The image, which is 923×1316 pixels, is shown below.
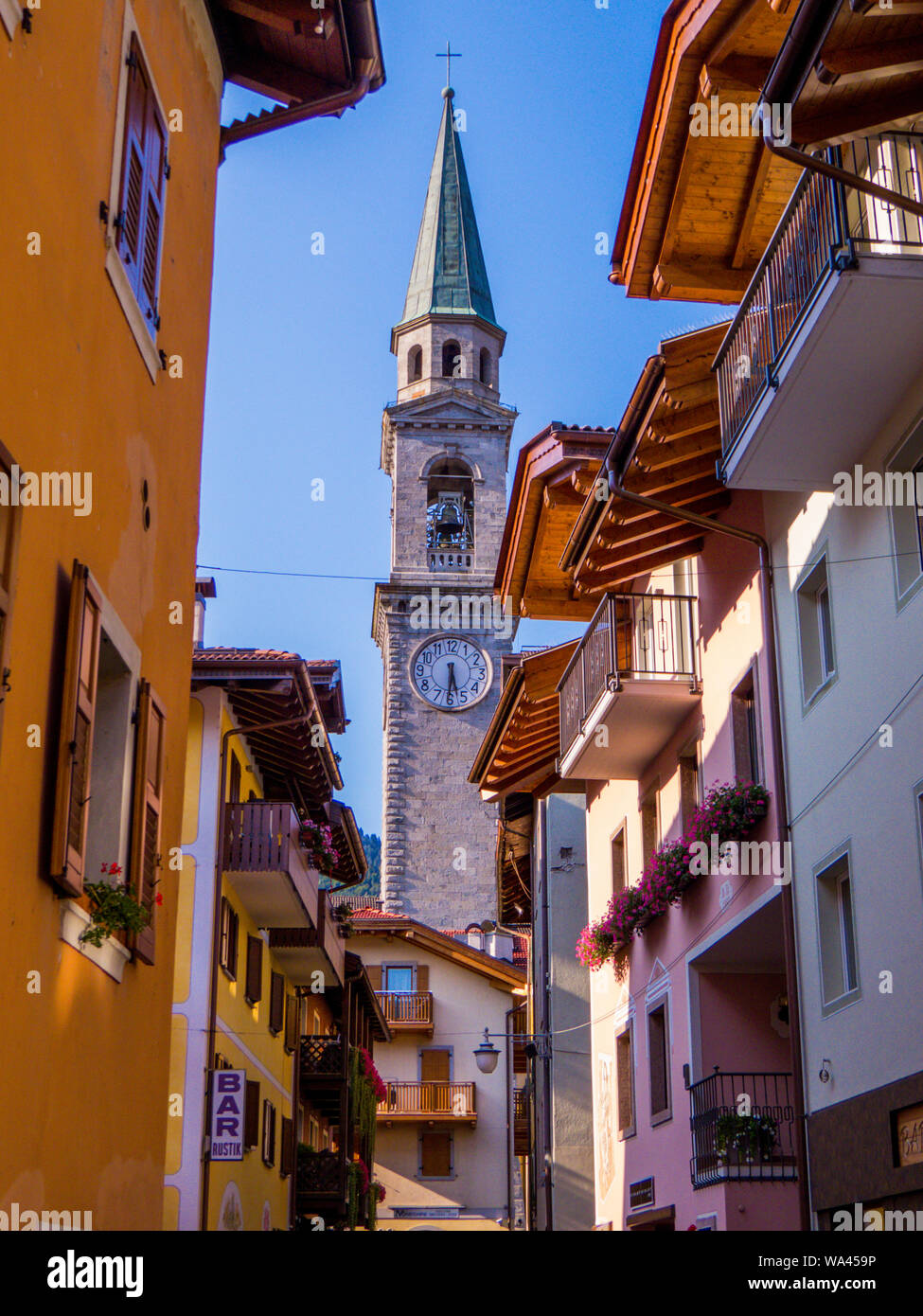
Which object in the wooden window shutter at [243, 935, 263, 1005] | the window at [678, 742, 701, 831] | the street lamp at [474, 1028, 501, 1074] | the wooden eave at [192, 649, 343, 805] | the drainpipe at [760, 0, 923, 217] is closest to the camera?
the drainpipe at [760, 0, 923, 217]

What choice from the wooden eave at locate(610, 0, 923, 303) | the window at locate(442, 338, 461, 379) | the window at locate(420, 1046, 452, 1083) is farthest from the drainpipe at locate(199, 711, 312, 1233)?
the window at locate(442, 338, 461, 379)

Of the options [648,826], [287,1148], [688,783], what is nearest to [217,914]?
[648,826]

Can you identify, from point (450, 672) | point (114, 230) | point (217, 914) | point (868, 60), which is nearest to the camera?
point (114, 230)

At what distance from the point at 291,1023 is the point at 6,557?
24.4m

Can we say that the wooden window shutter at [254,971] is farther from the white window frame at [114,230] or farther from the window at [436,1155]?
the window at [436,1155]

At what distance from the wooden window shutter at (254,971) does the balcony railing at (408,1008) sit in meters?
22.3

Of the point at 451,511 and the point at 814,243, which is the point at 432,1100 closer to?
the point at 451,511

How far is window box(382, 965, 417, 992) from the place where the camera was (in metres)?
48.6

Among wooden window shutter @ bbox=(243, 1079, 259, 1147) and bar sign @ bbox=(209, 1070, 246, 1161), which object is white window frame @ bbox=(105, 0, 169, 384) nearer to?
bar sign @ bbox=(209, 1070, 246, 1161)

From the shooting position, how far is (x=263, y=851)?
2242cm

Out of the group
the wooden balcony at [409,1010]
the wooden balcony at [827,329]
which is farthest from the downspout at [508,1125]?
the wooden balcony at [827,329]

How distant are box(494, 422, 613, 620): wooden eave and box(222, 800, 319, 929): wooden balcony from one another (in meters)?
4.52

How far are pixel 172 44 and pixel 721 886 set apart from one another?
33.5 feet
